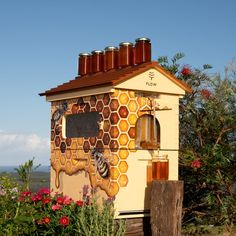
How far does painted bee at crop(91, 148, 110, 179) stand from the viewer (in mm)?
9492

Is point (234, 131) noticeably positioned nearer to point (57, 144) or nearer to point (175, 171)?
point (175, 171)

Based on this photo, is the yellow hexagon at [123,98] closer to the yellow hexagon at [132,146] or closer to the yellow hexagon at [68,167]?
the yellow hexagon at [132,146]

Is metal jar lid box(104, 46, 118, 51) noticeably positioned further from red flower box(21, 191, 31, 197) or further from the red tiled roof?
red flower box(21, 191, 31, 197)

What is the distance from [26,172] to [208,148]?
4.21 metres

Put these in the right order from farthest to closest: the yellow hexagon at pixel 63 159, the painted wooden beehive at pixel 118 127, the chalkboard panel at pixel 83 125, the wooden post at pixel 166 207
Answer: the yellow hexagon at pixel 63 159
the chalkboard panel at pixel 83 125
the painted wooden beehive at pixel 118 127
the wooden post at pixel 166 207

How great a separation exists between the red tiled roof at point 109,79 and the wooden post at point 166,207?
2.05m

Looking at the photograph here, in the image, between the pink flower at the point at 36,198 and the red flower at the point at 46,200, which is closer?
the red flower at the point at 46,200

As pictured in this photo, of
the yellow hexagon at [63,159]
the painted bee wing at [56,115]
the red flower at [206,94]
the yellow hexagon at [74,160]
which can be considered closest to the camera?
the yellow hexagon at [74,160]

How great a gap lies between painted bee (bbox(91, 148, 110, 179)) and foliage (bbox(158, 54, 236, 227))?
242 centimetres

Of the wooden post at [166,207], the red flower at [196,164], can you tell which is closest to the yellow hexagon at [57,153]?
the wooden post at [166,207]

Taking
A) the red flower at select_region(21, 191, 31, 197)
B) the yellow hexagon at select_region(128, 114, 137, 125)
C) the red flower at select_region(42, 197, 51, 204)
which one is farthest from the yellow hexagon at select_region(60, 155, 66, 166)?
the yellow hexagon at select_region(128, 114, 137, 125)

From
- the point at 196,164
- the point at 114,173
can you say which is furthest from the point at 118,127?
the point at 196,164

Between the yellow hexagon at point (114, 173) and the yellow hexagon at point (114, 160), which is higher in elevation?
the yellow hexagon at point (114, 160)

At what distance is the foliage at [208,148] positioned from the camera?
11.5 m
